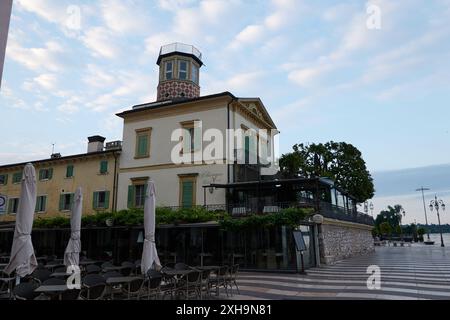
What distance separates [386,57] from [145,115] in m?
16.8

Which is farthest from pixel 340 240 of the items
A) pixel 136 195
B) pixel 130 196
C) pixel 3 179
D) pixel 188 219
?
pixel 3 179

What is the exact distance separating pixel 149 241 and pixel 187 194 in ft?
35.6

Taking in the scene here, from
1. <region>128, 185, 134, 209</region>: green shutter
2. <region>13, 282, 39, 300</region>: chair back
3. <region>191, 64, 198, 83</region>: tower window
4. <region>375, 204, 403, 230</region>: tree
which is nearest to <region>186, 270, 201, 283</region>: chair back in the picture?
<region>13, 282, 39, 300</region>: chair back

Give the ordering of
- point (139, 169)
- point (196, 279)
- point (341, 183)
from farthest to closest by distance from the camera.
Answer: point (341, 183), point (139, 169), point (196, 279)

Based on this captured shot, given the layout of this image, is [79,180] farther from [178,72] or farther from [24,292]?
[24,292]

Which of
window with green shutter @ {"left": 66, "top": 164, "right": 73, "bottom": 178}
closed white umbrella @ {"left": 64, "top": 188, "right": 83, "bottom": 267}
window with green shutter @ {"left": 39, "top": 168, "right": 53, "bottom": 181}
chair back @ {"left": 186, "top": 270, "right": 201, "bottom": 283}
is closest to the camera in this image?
chair back @ {"left": 186, "top": 270, "right": 201, "bottom": 283}

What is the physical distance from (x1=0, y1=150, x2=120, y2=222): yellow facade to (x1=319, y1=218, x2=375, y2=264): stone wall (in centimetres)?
1426

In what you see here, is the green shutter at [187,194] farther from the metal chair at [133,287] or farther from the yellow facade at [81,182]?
the metal chair at [133,287]

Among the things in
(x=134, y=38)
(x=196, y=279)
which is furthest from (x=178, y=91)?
(x=196, y=279)

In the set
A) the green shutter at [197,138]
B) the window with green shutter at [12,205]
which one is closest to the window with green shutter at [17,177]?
the window with green shutter at [12,205]

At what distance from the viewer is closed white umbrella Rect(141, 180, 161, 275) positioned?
10320 millimetres

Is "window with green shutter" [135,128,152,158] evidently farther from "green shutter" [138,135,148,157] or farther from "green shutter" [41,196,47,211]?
"green shutter" [41,196,47,211]
